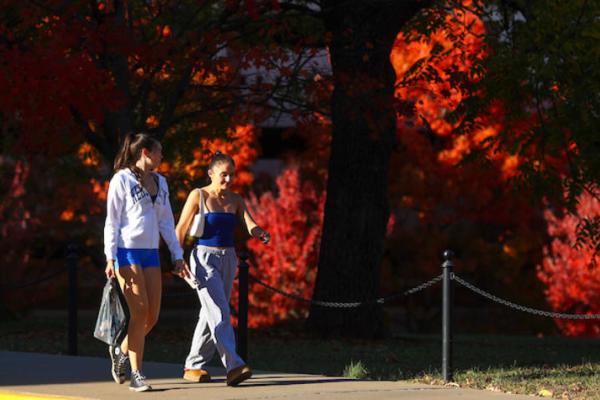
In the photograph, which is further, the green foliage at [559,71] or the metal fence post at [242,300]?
the green foliage at [559,71]

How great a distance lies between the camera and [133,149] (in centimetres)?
959

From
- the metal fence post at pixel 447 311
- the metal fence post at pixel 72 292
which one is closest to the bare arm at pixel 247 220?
the metal fence post at pixel 447 311

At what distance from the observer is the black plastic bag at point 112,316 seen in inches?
379

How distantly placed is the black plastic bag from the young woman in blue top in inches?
28.2

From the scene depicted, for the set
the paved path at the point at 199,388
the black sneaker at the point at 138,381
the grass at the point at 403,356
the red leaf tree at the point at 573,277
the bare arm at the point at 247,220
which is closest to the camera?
the paved path at the point at 199,388

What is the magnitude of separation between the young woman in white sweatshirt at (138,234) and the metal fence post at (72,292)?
366 cm

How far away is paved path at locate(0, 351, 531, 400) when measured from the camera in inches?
377

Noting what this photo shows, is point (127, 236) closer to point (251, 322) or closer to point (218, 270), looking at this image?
point (218, 270)

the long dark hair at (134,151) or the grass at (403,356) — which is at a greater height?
the long dark hair at (134,151)

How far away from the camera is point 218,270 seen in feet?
33.4

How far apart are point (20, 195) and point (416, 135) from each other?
9.90 m

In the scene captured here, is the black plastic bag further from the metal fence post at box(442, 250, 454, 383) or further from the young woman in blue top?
the metal fence post at box(442, 250, 454, 383)

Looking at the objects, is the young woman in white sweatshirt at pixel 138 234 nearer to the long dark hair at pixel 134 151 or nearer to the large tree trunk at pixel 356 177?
the long dark hair at pixel 134 151

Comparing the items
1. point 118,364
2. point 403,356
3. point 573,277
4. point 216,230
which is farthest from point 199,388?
point 573,277
